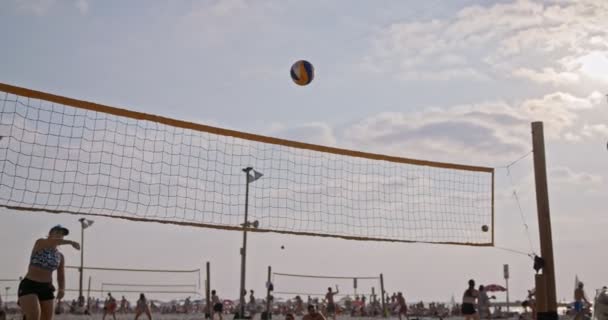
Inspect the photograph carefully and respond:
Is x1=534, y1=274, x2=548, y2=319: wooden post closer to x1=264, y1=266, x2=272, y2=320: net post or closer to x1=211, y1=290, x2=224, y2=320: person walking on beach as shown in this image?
x1=264, y1=266, x2=272, y2=320: net post

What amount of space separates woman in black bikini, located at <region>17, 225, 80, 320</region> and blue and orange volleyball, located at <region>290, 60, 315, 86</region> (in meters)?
5.48

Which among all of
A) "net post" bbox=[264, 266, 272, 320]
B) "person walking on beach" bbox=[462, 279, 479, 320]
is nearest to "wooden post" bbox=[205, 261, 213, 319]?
"net post" bbox=[264, 266, 272, 320]

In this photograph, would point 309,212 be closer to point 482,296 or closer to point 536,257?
point 536,257

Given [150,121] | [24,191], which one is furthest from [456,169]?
[24,191]

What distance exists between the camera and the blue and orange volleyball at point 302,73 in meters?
11.8

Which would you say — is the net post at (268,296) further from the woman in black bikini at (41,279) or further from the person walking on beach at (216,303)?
the woman in black bikini at (41,279)

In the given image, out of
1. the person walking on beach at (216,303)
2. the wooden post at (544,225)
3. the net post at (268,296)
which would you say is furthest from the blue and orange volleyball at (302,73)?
the person walking on beach at (216,303)

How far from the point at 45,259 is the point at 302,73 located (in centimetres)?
Answer: 575

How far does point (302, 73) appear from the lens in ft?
38.9

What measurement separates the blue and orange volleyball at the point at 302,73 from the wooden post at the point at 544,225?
11.3ft

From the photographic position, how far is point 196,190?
11211 mm

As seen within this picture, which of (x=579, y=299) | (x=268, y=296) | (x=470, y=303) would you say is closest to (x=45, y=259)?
(x=470, y=303)

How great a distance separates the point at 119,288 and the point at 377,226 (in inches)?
726

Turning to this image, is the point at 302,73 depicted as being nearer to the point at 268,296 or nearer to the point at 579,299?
the point at 579,299
